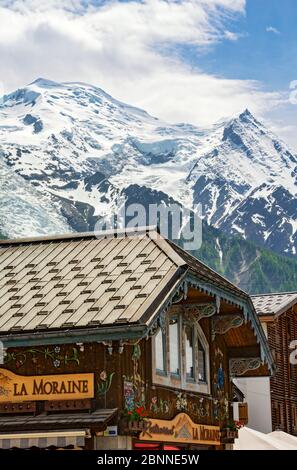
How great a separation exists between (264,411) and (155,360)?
3416cm

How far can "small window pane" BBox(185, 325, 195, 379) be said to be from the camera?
89.3 feet

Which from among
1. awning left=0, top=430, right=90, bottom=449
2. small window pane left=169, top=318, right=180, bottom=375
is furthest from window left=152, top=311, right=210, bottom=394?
awning left=0, top=430, right=90, bottom=449

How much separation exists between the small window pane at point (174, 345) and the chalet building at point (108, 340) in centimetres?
3

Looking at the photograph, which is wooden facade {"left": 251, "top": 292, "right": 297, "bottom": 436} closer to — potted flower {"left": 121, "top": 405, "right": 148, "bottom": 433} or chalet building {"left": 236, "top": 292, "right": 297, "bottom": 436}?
chalet building {"left": 236, "top": 292, "right": 297, "bottom": 436}

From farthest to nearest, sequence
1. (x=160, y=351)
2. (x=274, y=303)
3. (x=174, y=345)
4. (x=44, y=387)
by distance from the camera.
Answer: (x=274, y=303) → (x=174, y=345) → (x=160, y=351) → (x=44, y=387)

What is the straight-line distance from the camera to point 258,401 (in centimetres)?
5784

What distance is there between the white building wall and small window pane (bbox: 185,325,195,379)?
3046 cm

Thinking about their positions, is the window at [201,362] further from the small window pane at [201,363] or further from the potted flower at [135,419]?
the potted flower at [135,419]

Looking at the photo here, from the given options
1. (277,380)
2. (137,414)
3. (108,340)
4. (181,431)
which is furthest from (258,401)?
(108,340)

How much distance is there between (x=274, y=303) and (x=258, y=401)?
18.0 feet

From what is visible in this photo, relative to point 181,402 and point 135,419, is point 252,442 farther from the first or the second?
point 135,419

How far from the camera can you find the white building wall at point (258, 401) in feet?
188
